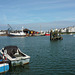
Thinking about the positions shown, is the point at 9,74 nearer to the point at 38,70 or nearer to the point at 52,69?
the point at 38,70

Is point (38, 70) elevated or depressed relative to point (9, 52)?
depressed

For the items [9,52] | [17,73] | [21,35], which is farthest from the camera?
[21,35]

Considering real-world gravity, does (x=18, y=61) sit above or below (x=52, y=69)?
above

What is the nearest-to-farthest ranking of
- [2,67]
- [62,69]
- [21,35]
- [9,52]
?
1. [2,67]
2. [62,69]
3. [9,52]
4. [21,35]

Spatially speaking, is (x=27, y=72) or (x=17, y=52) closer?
(x=27, y=72)

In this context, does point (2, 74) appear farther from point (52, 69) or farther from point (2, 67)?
point (52, 69)

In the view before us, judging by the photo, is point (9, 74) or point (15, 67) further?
point (15, 67)

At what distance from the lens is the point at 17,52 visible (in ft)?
77.0

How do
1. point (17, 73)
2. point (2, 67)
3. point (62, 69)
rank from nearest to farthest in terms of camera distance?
point (2, 67)
point (17, 73)
point (62, 69)

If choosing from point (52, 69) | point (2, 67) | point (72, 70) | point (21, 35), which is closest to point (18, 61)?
point (2, 67)

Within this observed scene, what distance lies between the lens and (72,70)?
18219 millimetres

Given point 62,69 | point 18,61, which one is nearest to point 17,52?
point 18,61

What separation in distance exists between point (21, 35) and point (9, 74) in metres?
132

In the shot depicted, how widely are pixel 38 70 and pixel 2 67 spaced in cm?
522
